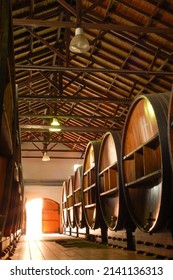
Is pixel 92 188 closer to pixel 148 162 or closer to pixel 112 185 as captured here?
pixel 112 185

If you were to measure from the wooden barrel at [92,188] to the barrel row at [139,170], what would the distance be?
0.02 m

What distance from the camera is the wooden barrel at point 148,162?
2.67 m

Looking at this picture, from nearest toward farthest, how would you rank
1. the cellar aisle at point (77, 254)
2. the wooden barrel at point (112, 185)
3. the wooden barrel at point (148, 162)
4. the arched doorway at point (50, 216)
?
the wooden barrel at point (148, 162), the cellar aisle at point (77, 254), the wooden barrel at point (112, 185), the arched doorway at point (50, 216)

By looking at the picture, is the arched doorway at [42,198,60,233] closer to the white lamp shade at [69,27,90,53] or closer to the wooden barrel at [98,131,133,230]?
the white lamp shade at [69,27,90,53]

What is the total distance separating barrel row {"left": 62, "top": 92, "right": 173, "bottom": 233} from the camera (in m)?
2.68

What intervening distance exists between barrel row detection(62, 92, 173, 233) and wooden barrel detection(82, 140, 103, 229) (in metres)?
0.02

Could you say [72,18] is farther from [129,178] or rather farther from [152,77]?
[129,178]

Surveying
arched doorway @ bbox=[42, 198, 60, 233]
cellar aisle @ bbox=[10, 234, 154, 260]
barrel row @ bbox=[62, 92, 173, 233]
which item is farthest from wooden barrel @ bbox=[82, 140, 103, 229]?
arched doorway @ bbox=[42, 198, 60, 233]

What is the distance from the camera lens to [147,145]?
3.15 metres

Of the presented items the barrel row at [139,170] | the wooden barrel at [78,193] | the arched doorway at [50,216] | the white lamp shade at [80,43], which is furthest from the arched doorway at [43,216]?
the barrel row at [139,170]

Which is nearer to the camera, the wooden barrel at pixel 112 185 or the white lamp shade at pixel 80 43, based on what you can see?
the wooden barrel at pixel 112 185

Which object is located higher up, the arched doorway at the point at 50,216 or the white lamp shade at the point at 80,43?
the white lamp shade at the point at 80,43

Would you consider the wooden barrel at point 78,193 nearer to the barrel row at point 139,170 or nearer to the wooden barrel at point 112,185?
the barrel row at point 139,170
